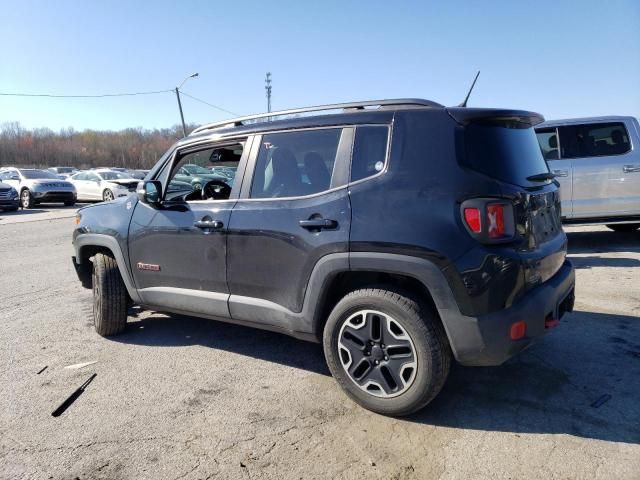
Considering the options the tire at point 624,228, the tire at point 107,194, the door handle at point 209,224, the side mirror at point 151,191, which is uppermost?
the side mirror at point 151,191

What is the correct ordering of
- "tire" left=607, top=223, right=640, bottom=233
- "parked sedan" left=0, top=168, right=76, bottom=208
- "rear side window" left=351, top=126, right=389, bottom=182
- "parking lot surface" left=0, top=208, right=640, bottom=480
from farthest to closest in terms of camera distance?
1. "parked sedan" left=0, top=168, right=76, bottom=208
2. "tire" left=607, top=223, right=640, bottom=233
3. "rear side window" left=351, top=126, right=389, bottom=182
4. "parking lot surface" left=0, top=208, right=640, bottom=480

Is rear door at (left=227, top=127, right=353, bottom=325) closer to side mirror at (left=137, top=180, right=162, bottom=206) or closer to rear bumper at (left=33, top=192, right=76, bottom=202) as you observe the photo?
side mirror at (left=137, top=180, right=162, bottom=206)

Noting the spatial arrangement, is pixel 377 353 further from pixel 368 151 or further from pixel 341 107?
pixel 341 107

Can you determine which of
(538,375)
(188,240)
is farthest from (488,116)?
(188,240)

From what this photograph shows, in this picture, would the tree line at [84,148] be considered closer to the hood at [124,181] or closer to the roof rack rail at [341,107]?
the hood at [124,181]

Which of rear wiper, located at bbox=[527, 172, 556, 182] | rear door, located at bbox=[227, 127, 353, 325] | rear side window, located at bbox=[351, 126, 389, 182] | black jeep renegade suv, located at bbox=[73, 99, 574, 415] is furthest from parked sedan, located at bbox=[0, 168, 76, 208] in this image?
rear wiper, located at bbox=[527, 172, 556, 182]

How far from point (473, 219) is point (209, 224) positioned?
6.26ft

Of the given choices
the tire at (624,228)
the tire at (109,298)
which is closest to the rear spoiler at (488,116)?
the tire at (109,298)

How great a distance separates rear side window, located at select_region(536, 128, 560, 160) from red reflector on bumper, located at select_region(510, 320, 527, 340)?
588 centimetres

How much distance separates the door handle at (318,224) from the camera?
2893 mm

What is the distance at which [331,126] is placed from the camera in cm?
312

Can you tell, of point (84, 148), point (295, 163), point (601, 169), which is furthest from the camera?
point (84, 148)

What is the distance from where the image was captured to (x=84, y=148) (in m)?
93.6

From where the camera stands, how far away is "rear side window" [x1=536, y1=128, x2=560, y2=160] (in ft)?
24.8
